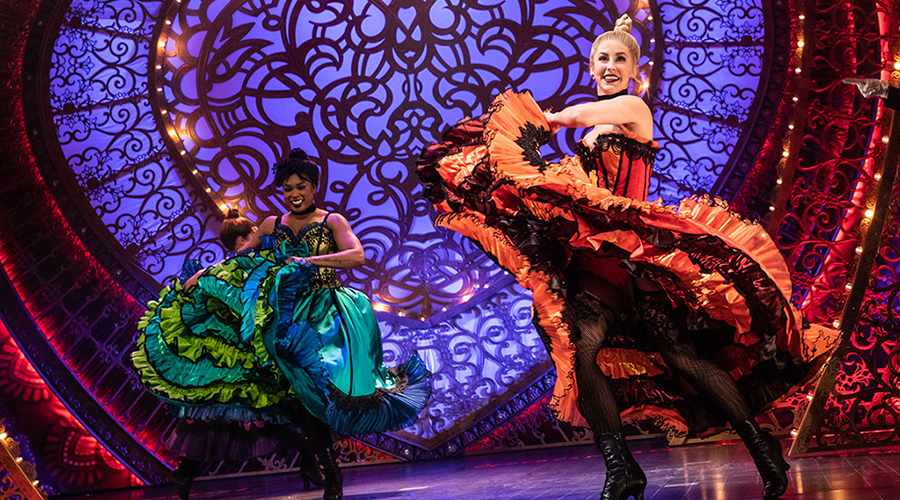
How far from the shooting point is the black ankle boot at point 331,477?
2.98m

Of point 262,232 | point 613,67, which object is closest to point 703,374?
point 613,67

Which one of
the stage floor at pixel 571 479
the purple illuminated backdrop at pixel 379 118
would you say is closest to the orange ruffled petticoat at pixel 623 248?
the stage floor at pixel 571 479

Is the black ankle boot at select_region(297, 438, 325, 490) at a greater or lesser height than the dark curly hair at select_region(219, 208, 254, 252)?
lesser

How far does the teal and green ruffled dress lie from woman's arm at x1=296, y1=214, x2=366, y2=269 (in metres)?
0.09

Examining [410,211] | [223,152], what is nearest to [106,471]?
[223,152]

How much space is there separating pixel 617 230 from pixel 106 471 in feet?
12.3

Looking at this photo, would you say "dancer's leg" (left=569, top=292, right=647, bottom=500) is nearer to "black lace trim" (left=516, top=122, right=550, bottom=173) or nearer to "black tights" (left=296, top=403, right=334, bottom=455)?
"black lace trim" (left=516, top=122, right=550, bottom=173)

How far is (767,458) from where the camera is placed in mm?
2113

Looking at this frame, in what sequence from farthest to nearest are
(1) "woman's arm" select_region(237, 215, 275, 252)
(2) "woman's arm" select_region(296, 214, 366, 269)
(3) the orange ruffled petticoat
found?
(1) "woman's arm" select_region(237, 215, 275, 252) → (2) "woman's arm" select_region(296, 214, 366, 269) → (3) the orange ruffled petticoat

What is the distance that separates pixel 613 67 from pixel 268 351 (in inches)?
65.9

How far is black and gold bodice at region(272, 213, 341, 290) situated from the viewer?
3430 mm

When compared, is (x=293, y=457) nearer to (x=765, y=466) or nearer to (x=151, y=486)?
(x=151, y=486)

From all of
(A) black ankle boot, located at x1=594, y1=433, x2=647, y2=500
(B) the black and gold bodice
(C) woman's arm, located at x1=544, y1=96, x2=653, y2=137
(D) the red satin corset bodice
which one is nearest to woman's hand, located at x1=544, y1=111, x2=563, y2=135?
(C) woman's arm, located at x1=544, y1=96, x2=653, y2=137

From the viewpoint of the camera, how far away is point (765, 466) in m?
2.11
